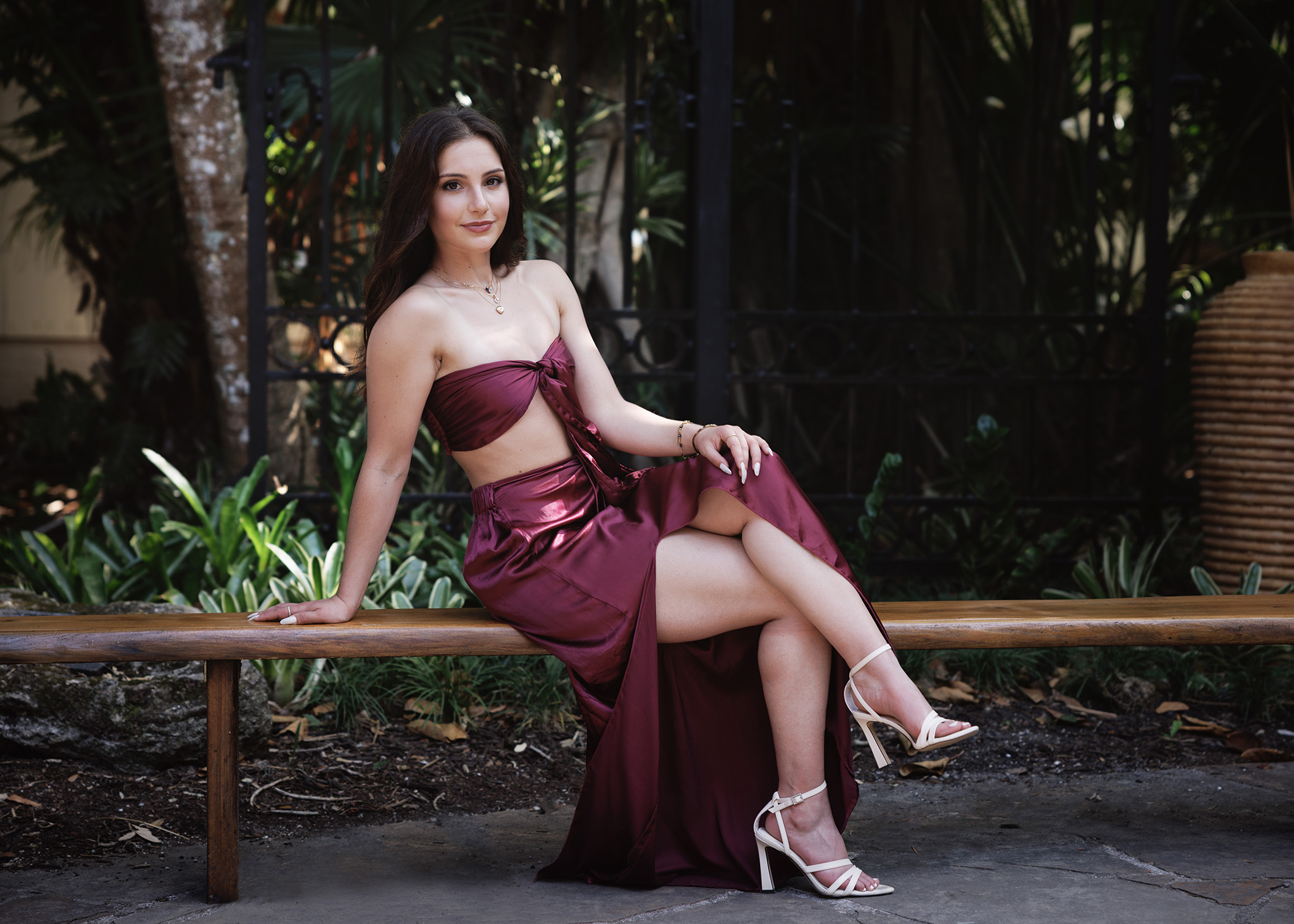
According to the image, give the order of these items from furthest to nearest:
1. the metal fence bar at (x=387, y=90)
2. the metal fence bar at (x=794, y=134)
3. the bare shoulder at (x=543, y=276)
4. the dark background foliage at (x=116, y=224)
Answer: the dark background foliage at (x=116, y=224)
the metal fence bar at (x=794, y=134)
the metal fence bar at (x=387, y=90)
the bare shoulder at (x=543, y=276)

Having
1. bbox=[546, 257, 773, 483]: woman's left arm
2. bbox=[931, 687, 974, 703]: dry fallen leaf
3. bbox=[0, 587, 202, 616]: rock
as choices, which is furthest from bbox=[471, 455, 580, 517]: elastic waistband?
bbox=[931, 687, 974, 703]: dry fallen leaf

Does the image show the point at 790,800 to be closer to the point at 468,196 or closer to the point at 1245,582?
the point at 468,196

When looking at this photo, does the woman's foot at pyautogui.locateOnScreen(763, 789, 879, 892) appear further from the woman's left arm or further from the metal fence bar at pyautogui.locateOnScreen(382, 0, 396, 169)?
the metal fence bar at pyautogui.locateOnScreen(382, 0, 396, 169)

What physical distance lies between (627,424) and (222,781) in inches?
41.0

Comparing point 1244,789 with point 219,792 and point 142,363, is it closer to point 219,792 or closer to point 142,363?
point 219,792

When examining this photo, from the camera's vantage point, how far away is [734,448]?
2.16 metres

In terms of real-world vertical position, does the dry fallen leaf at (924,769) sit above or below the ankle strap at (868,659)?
below

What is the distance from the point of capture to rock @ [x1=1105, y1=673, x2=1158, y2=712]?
332cm

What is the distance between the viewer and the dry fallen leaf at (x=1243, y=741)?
3.07 m

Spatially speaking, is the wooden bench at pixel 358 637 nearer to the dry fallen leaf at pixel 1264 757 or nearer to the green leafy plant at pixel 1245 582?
the dry fallen leaf at pixel 1264 757

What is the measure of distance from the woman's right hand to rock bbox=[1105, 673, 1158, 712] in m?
2.25

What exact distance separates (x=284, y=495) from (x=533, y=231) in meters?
1.51

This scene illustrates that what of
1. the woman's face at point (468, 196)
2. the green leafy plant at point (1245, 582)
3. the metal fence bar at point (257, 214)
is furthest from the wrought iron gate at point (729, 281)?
the woman's face at point (468, 196)

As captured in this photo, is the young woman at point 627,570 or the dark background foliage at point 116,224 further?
the dark background foliage at point 116,224
